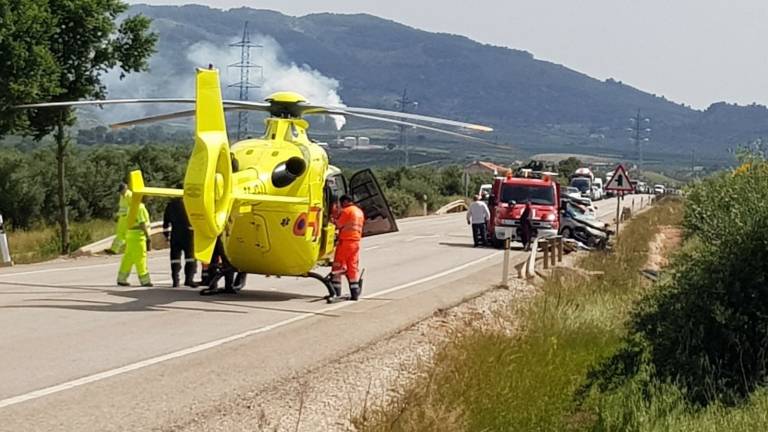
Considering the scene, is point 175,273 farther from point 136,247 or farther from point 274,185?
point 274,185

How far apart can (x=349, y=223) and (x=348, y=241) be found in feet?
1.03

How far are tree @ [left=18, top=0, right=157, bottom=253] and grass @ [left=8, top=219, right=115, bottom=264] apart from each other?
0.53 meters

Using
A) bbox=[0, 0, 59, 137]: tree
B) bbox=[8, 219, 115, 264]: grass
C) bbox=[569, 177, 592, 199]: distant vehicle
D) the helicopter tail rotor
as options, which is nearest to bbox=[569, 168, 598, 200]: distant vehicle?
bbox=[569, 177, 592, 199]: distant vehicle

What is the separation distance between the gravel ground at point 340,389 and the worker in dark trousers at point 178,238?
16.5 ft

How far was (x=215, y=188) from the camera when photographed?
1431 centimetres

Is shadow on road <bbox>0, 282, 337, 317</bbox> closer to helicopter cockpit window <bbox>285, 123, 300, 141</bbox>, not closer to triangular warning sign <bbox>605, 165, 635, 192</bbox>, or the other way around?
helicopter cockpit window <bbox>285, 123, 300, 141</bbox>

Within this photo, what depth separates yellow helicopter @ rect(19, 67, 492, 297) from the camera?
14.7m

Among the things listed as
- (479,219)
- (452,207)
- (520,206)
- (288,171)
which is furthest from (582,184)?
(288,171)

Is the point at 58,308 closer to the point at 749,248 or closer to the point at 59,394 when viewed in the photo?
the point at 59,394

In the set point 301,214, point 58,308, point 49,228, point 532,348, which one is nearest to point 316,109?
point 301,214

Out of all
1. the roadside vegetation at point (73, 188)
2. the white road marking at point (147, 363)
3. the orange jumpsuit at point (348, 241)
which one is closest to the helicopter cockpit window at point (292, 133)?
the orange jumpsuit at point (348, 241)

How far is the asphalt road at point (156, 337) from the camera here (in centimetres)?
957

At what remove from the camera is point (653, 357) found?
13766 millimetres

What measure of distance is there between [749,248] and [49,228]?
27.2 meters
